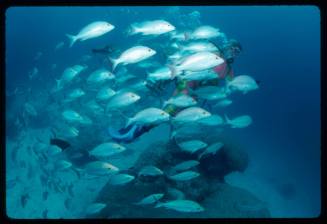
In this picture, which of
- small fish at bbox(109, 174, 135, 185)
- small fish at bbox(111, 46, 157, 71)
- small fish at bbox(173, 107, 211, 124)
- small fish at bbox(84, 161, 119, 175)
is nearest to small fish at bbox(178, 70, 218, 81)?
small fish at bbox(173, 107, 211, 124)

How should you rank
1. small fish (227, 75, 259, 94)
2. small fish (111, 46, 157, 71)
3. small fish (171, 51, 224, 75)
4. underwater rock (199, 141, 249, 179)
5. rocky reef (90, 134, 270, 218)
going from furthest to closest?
1. underwater rock (199, 141, 249, 179)
2. rocky reef (90, 134, 270, 218)
3. small fish (227, 75, 259, 94)
4. small fish (111, 46, 157, 71)
5. small fish (171, 51, 224, 75)

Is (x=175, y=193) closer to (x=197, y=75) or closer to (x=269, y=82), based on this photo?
(x=197, y=75)

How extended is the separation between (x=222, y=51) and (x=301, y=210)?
13.1 m

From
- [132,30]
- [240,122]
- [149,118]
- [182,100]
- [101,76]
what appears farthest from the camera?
[240,122]

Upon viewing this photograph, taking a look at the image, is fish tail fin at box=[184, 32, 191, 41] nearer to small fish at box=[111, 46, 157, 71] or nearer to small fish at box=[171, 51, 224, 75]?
small fish at box=[111, 46, 157, 71]

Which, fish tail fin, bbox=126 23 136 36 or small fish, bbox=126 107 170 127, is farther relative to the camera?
fish tail fin, bbox=126 23 136 36

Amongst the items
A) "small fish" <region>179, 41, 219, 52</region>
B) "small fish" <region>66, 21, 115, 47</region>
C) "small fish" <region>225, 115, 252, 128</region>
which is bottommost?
"small fish" <region>225, 115, 252, 128</region>

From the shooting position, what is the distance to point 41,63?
140ft

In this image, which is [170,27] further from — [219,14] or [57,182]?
[219,14]

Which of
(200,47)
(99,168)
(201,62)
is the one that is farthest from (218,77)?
(99,168)

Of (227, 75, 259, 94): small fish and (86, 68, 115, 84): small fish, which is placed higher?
(227, 75, 259, 94): small fish

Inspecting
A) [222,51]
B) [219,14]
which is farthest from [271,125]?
[219,14]

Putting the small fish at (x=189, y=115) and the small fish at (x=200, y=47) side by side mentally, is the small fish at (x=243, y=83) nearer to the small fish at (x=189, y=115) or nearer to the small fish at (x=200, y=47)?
the small fish at (x=200, y=47)

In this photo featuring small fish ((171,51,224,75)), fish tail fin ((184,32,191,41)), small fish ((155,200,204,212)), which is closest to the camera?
small fish ((171,51,224,75))
